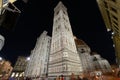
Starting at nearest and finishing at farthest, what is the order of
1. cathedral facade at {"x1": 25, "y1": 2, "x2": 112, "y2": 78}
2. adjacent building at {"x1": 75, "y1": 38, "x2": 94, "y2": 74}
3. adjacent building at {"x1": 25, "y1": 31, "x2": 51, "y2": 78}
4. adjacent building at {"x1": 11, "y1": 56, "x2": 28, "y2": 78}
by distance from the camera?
1. cathedral facade at {"x1": 25, "y1": 2, "x2": 112, "y2": 78}
2. adjacent building at {"x1": 25, "y1": 31, "x2": 51, "y2": 78}
3. adjacent building at {"x1": 75, "y1": 38, "x2": 94, "y2": 74}
4. adjacent building at {"x1": 11, "y1": 56, "x2": 28, "y2": 78}

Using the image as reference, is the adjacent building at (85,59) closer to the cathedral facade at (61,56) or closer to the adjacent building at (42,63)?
the cathedral facade at (61,56)

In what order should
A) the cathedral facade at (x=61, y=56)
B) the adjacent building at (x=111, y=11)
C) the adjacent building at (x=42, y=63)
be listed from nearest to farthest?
the adjacent building at (x=111, y=11) → the cathedral facade at (x=61, y=56) → the adjacent building at (x=42, y=63)

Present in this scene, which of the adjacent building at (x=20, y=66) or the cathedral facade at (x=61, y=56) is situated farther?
the adjacent building at (x=20, y=66)

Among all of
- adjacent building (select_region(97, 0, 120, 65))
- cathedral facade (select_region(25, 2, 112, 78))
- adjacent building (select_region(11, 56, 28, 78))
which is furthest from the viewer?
adjacent building (select_region(11, 56, 28, 78))

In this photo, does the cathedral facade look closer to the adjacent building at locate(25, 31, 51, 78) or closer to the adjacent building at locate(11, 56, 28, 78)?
the adjacent building at locate(25, 31, 51, 78)

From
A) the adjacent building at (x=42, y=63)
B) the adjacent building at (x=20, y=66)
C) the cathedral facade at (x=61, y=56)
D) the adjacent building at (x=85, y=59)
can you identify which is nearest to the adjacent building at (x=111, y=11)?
the cathedral facade at (x=61, y=56)

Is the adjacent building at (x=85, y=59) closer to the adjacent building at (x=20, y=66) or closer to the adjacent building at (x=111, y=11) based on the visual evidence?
the adjacent building at (x=20, y=66)

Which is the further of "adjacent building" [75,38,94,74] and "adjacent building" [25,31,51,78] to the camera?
"adjacent building" [75,38,94,74]

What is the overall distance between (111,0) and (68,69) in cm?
1736

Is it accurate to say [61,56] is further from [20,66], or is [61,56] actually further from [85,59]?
[20,66]

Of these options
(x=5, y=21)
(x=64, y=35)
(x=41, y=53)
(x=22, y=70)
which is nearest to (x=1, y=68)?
(x=22, y=70)

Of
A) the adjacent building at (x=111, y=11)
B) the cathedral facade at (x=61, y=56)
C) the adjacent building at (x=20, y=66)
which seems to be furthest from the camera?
the adjacent building at (x=20, y=66)

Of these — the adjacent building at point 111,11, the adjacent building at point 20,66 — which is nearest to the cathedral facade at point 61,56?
the adjacent building at point 20,66

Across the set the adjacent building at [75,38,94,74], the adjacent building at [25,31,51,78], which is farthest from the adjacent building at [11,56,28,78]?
the adjacent building at [75,38,94,74]
